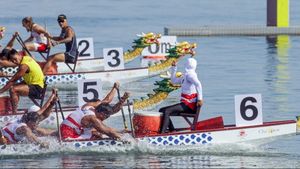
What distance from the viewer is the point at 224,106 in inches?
1284

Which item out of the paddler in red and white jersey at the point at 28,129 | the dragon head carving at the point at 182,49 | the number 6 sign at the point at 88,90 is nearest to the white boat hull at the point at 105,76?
the dragon head carving at the point at 182,49

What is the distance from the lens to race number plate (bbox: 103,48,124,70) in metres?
36.2

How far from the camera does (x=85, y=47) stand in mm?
38312

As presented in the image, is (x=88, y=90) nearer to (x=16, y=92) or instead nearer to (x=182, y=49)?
(x=16, y=92)

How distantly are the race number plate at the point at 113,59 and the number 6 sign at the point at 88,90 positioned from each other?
291 inches

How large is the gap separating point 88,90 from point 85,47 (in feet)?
31.6

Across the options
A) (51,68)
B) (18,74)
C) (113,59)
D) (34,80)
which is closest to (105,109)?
(18,74)

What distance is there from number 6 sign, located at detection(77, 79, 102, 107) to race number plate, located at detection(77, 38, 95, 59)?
9413mm

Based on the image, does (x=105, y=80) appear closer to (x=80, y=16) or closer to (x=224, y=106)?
(x=224, y=106)

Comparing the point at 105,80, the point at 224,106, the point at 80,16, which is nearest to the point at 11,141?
the point at 224,106

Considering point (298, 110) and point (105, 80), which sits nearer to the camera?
point (298, 110)

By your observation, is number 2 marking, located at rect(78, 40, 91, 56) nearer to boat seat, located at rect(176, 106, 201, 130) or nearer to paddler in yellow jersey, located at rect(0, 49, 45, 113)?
paddler in yellow jersey, located at rect(0, 49, 45, 113)

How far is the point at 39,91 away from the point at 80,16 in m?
29.2

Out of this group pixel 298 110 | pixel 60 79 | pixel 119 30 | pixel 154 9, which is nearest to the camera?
pixel 298 110
